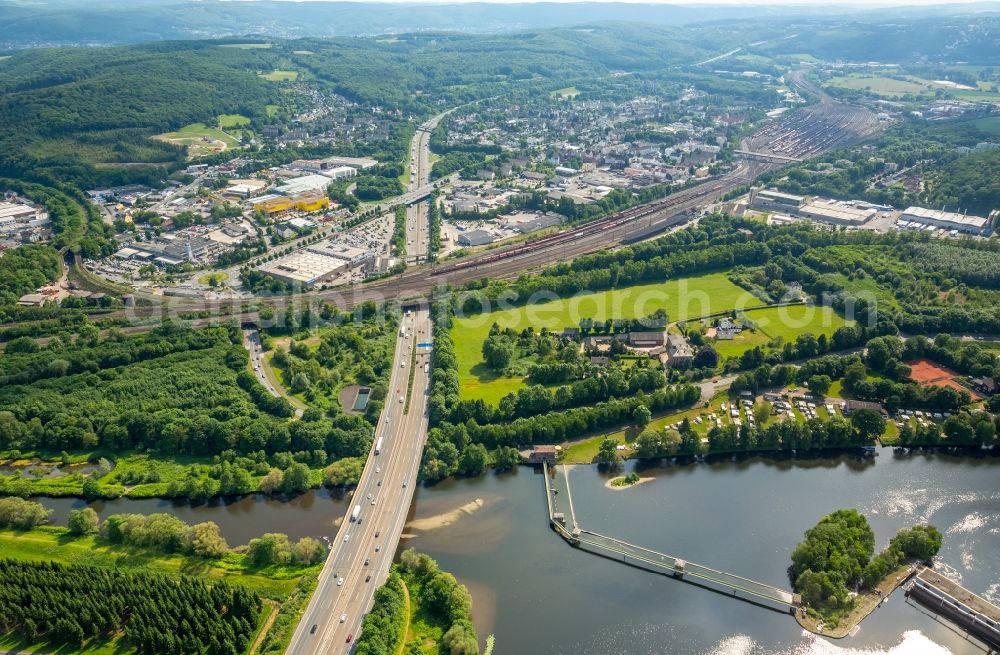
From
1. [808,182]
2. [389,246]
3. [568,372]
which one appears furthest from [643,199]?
[568,372]

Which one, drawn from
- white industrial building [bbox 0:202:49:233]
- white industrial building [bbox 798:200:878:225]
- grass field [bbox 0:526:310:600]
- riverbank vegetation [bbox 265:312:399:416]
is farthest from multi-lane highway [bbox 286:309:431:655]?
white industrial building [bbox 0:202:49:233]

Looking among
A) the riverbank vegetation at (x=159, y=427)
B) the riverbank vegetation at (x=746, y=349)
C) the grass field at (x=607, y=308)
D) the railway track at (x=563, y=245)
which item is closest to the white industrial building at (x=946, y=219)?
the riverbank vegetation at (x=746, y=349)

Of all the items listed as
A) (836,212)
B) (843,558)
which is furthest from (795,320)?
(836,212)

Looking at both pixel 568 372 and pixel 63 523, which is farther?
pixel 568 372

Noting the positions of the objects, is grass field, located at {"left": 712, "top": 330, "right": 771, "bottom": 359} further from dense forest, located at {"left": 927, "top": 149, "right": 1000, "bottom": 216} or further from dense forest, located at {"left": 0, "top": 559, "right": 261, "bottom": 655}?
dense forest, located at {"left": 927, "top": 149, "right": 1000, "bottom": 216}

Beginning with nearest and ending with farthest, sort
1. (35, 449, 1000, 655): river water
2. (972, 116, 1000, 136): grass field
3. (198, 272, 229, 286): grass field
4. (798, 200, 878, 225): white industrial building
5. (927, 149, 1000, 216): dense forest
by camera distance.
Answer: (35, 449, 1000, 655): river water → (198, 272, 229, 286): grass field → (798, 200, 878, 225): white industrial building → (927, 149, 1000, 216): dense forest → (972, 116, 1000, 136): grass field

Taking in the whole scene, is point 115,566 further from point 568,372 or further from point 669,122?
point 669,122

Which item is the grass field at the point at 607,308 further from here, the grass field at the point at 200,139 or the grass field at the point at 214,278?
the grass field at the point at 200,139
